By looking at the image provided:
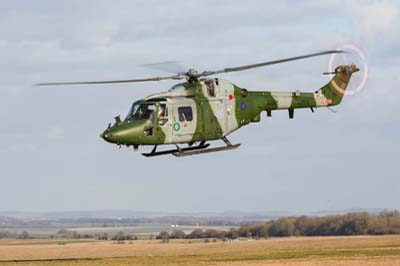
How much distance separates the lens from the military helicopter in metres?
42.5

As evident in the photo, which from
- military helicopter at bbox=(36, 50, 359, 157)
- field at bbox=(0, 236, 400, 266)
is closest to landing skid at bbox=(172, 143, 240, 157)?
military helicopter at bbox=(36, 50, 359, 157)

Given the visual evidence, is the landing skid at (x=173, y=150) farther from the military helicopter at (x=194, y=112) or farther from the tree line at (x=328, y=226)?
the tree line at (x=328, y=226)

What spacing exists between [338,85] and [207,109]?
29.0ft

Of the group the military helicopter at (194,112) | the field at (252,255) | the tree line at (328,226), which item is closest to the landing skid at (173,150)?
the military helicopter at (194,112)

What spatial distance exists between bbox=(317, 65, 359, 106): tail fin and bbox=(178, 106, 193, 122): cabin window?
29.3 feet

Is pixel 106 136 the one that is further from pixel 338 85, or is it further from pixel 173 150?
pixel 338 85

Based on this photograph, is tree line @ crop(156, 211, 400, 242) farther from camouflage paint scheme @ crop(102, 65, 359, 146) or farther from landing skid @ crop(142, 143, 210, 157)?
landing skid @ crop(142, 143, 210, 157)

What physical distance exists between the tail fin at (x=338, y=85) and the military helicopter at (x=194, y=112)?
6.11 ft

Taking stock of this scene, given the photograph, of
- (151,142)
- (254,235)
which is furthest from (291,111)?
(254,235)

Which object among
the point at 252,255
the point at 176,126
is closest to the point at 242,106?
the point at 176,126

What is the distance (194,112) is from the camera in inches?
1741

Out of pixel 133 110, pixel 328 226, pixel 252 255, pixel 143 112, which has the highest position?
pixel 133 110

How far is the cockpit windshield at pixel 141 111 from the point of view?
1683 inches

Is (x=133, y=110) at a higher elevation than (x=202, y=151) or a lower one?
higher
